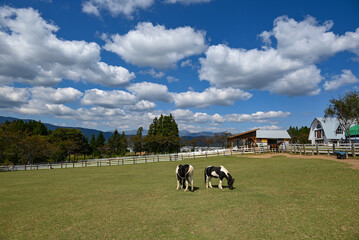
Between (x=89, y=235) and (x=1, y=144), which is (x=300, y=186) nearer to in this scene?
(x=89, y=235)

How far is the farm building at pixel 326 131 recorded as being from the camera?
50844 millimetres

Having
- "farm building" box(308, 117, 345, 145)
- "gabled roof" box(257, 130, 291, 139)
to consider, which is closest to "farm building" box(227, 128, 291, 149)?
"gabled roof" box(257, 130, 291, 139)

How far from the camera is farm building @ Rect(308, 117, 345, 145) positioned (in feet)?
167

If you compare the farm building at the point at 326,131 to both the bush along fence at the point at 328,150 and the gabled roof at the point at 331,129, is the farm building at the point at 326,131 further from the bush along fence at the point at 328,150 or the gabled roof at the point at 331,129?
the bush along fence at the point at 328,150

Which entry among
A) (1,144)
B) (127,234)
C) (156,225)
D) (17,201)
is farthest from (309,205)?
(1,144)

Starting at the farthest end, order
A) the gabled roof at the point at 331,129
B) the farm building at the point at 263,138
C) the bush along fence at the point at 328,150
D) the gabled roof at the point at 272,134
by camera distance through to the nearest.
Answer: the gabled roof at the point at 331,129, the gabled roof at the point at 272,134, the farm building at the point at 263,138, the bush along fence at the point at 328,150

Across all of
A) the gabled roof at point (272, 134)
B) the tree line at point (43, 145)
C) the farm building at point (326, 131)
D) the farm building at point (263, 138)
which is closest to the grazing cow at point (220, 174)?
the farm building at point (263, 138)

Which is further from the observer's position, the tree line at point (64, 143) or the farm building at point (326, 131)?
the farm building at point (326, 131)

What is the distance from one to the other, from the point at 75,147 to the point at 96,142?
2145 cm

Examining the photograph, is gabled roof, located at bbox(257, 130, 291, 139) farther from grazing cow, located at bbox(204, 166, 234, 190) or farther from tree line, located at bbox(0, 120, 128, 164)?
tree line, located at bbox(0, 120, 128, 164)

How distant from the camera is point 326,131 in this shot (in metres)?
53.6

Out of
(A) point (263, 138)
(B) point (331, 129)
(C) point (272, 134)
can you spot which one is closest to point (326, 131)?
(B) point (331, 129)

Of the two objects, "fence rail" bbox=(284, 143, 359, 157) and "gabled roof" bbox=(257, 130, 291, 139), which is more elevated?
"gabled roof" bbox=(257, 130, 291, 139)

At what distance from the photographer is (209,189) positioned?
10758mm
